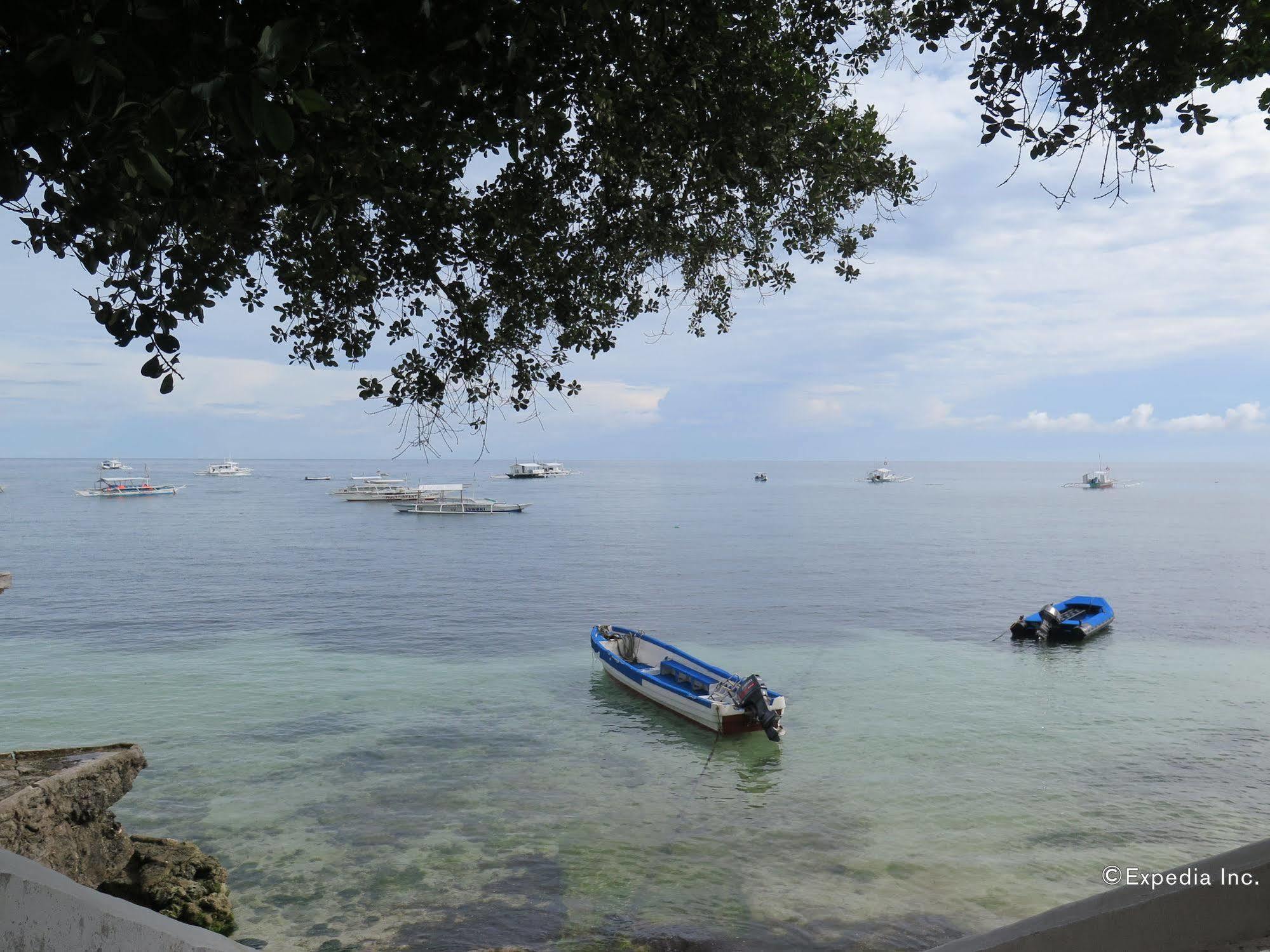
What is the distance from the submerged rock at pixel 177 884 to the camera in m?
9.84

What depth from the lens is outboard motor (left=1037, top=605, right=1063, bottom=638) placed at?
30641mm

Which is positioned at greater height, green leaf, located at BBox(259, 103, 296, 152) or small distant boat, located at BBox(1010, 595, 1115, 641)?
green leaf, located at BBox(259, 103, 296, 152)

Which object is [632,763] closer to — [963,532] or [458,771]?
[458,771]

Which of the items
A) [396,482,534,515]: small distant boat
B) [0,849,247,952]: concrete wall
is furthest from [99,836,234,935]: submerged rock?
[396,482,534,515]: small distant boat

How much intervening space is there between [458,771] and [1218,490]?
170410 millimetres

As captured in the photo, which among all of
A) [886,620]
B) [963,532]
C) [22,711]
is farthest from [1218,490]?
[22,711]

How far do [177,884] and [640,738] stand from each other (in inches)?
441

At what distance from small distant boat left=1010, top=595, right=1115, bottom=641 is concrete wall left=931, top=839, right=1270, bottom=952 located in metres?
30.3

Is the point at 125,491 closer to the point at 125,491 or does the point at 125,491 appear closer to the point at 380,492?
the point at 125,491

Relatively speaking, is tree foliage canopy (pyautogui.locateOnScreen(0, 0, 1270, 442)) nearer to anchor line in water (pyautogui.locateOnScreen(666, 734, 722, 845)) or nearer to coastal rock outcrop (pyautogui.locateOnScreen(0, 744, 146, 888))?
coastal rock outcrop (pyautogui.locateOnScreen(0, 744, 146, 888))

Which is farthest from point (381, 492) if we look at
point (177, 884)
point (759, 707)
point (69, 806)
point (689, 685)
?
point (69, 806)

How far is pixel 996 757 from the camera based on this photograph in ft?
61.0

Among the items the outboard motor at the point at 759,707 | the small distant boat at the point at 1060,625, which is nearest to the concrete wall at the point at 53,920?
the outboard motor at the point at 759,707

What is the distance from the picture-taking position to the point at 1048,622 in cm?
3083
